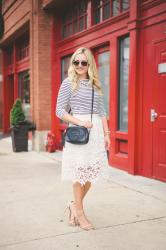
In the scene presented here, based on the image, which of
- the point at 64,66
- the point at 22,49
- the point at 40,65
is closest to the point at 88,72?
the point at 64,66

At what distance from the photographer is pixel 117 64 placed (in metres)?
7.47

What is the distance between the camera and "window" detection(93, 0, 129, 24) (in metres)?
7.37

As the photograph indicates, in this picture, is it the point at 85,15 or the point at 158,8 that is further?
the point at 85,15

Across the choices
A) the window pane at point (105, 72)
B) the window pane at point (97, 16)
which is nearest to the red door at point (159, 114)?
the window pane at point (105, 72)

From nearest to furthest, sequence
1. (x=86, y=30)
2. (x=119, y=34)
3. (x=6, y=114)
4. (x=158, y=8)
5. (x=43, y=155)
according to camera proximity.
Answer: (x=158, y=8)
(x=119, y=34)
(x=86, y=30)
(x=43, y=155)
(x=6, y=114)

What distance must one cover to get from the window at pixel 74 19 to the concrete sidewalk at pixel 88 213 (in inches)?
145

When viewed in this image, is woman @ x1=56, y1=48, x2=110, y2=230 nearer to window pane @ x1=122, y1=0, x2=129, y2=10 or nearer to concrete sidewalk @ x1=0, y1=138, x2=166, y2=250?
concrete sidewalk @ x1=0, y1=138, x2=166, y2=250

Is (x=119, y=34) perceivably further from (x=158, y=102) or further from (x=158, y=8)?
(x=158, y=102)

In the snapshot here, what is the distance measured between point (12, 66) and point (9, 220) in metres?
10.8

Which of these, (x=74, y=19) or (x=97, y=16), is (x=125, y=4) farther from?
(x=74, y=19)

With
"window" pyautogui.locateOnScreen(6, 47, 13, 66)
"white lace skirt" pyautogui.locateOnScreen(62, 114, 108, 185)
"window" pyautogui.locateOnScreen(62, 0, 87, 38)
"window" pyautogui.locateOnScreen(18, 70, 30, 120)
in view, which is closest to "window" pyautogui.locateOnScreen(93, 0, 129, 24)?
"window" pyautogui.locateOnScreen(62, 0, 87, 38)

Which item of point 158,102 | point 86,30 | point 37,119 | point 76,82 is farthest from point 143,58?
point 37,119

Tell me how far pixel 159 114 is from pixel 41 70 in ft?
15.1

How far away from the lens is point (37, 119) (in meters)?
10.3
